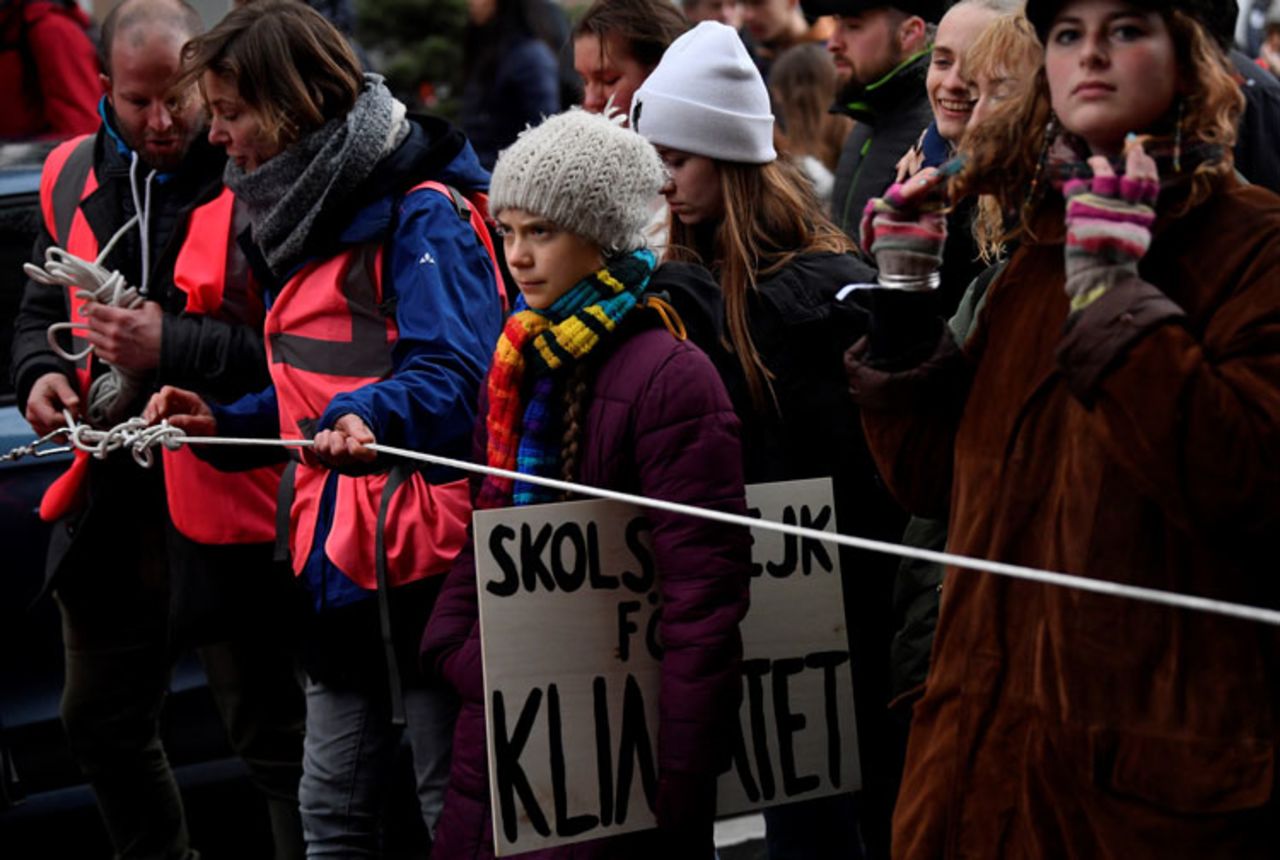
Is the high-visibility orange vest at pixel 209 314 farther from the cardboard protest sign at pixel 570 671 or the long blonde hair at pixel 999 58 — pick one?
the long blonde hair at pixel 999 58

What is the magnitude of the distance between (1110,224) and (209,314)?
2.48 meters

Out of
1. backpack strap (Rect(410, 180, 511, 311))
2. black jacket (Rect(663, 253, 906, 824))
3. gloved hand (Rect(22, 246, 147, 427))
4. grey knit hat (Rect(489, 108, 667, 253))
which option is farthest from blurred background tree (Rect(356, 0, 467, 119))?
grey knit hat (Rect(489, 108, 667, 253))

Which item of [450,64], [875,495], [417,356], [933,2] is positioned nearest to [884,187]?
[933,2]

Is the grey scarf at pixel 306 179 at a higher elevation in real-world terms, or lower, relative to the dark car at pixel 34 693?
higher

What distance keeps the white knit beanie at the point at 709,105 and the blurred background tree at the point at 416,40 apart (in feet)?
38.0

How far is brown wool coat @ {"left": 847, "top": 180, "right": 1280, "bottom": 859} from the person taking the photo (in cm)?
221

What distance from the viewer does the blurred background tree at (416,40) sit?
50.8 ft

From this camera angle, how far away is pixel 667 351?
3.15 meters

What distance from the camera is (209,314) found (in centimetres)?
417

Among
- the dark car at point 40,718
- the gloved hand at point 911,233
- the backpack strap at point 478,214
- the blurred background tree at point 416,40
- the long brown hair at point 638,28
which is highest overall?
the blurred background tree at point 416,40

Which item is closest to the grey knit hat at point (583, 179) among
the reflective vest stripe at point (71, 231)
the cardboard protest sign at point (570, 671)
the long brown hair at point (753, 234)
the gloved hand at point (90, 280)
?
the long brown hair at point (753, 234)

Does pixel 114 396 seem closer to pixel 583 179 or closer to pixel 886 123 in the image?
pixel 583 179

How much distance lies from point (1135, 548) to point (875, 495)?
1.47 metres

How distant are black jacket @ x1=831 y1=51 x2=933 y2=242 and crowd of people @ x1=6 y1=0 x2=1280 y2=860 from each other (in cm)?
2
